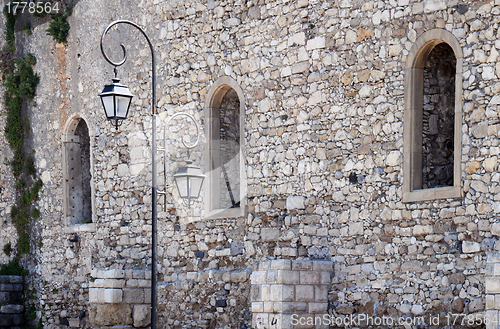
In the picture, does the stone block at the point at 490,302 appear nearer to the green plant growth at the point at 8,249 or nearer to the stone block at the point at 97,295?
the stone block at the point at 97,295

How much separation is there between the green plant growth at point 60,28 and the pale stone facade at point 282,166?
0.43 feet

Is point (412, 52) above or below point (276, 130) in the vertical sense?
above

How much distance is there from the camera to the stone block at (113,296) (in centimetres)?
1270

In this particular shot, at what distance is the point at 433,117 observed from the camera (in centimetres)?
1020

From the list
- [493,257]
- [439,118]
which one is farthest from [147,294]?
[493,257]

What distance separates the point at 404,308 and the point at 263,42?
14.0 ft

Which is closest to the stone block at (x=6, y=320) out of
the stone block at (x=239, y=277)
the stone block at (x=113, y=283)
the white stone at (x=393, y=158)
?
the stone block at (x=113, y=283)

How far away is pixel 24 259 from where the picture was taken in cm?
1595

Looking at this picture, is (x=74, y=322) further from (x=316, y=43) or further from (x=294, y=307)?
(x=316, y=43)

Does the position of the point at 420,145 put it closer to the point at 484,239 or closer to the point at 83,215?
the point at 484,239

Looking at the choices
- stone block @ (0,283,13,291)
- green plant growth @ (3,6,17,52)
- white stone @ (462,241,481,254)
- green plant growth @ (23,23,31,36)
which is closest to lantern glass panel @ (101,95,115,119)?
white stone @ (462,241,481,254)

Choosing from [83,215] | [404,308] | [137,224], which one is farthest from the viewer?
[83,215]

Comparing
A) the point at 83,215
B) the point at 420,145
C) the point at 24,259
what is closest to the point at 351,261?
the point at 420,145

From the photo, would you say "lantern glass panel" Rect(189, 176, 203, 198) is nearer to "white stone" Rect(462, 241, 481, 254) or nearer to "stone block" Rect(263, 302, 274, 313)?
"stone block" Rect(263, 302, 274, 313)
